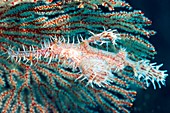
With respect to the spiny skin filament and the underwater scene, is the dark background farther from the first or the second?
the spiny skin filament

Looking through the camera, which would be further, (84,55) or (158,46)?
(158,46)

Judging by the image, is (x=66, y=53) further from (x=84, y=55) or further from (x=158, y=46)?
(x=158, y=46)

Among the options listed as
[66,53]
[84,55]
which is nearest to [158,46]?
[84,55]

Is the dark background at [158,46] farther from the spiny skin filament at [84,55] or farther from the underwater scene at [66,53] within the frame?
the spiny skin filament at [84,55]

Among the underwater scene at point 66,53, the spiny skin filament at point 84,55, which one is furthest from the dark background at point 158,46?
the spiny skin filament at point 84,55

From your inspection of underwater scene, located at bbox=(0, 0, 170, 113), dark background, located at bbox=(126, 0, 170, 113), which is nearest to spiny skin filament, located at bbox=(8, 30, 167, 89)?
underwater scene, located at bbox=(0, 0, 170, 113)

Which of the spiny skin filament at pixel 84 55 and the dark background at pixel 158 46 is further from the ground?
the spiny skin filament at pixel 84 55
